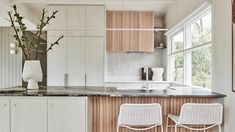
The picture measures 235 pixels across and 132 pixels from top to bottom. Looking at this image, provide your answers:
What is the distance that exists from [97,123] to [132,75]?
11.8 ft

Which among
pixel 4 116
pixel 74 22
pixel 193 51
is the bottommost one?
pixel 4 116

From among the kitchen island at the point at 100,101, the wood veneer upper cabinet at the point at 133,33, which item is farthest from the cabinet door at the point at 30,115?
the wood veneer upper cabinet at the point at 133,33

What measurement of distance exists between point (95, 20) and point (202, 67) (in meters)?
2.52

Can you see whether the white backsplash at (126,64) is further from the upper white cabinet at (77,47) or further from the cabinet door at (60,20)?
the cabinet door at (60,20)

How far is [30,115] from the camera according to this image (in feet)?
9.47

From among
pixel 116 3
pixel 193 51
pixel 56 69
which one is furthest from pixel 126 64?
pixel 193 51

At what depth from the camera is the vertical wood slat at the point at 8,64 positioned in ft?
24.0

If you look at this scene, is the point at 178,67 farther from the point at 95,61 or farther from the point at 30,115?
the point at 30,115

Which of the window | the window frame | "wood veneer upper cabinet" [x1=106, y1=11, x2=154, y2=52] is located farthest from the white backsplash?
the window

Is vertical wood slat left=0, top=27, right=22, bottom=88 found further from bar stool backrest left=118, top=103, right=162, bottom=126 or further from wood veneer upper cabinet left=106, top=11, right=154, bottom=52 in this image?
bar stool backrest left=118, top=103, right=162, bottom=126

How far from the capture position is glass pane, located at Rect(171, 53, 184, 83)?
518cm

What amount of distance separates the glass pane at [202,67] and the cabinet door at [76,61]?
7.47ft

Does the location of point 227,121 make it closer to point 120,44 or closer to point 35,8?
point 120,44

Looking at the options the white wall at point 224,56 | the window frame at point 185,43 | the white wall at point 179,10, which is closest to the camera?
the white wall at point 224,56
